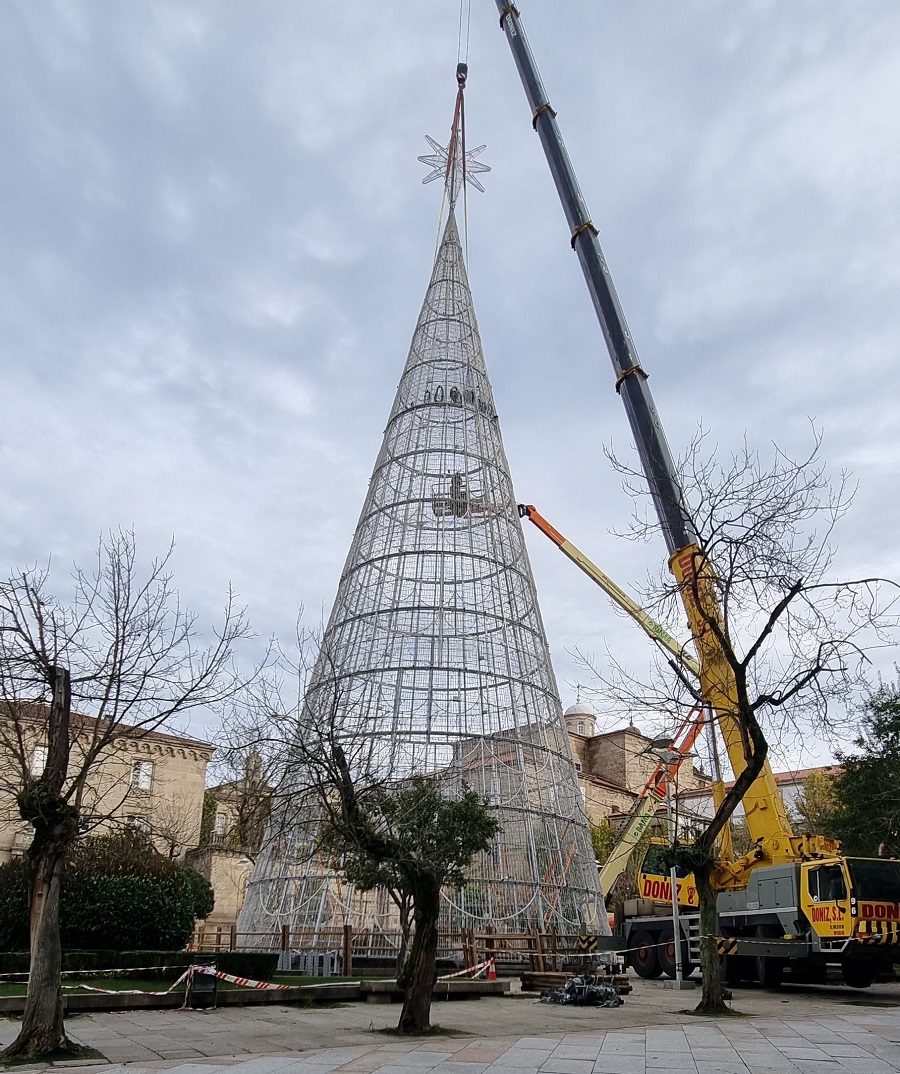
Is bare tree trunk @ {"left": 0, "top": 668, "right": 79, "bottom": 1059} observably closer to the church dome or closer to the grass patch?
the grass patch

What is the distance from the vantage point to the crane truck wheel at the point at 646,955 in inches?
893

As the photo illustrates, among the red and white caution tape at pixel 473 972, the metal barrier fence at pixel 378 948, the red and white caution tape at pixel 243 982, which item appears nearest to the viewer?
the red and white caution tape at pixel 243 982

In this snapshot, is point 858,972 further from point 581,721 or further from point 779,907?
point 581,721

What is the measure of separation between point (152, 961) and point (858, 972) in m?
14.2

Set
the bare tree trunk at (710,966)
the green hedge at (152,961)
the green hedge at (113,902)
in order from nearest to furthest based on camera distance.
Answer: the bare tree trunk at (710,966) < the green hedge at (152,961) < the green hedge at (113,902)

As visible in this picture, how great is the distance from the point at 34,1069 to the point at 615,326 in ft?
67.9

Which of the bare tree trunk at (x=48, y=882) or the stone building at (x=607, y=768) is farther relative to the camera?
the stone building at (x=607, y=768)

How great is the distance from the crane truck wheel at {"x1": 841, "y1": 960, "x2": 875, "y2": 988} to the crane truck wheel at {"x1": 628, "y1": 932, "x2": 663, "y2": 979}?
5322 millimetres

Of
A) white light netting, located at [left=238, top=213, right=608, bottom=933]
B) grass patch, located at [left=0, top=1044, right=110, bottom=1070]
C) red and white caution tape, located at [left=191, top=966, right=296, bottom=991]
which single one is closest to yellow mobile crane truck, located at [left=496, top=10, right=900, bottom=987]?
white light netting, located at [left=238, top=213, right=608, bottom=933]

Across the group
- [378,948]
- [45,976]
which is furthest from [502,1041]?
[378,948]

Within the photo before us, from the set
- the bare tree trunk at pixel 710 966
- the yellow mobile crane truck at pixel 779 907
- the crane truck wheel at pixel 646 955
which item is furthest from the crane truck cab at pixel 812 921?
the bare tree trunk at pixel 710 966

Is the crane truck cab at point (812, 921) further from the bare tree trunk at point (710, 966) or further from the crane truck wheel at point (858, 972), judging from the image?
the bare tree trunk at point (710, 966)

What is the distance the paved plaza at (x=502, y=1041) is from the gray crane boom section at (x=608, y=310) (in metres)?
9.03

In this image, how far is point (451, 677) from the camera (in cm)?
2008
